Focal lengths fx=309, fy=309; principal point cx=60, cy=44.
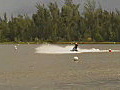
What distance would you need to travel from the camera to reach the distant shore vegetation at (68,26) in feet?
543

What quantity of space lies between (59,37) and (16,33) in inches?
1156

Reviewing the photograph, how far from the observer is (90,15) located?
6565 inches

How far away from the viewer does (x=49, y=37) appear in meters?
177

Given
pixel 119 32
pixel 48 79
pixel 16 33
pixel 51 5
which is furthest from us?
pixel 16 33

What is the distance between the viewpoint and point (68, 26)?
175000 millimetres

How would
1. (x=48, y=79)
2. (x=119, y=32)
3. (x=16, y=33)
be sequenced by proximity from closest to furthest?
1. (x=48, y=79)
2. (x=119, y=32)
3. (x=16, y=33)

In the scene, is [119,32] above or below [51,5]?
below

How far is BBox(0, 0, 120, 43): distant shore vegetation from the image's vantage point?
165 m

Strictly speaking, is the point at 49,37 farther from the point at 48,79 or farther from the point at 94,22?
the point at 48,79

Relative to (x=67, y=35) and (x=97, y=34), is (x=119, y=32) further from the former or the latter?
(x=67, y=35)

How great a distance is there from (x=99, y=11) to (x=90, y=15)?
19.2ft

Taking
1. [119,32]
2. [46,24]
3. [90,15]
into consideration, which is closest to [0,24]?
[46,24]

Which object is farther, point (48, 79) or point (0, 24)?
point (0, 24)

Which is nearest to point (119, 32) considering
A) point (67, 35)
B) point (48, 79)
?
point (67, 35)
